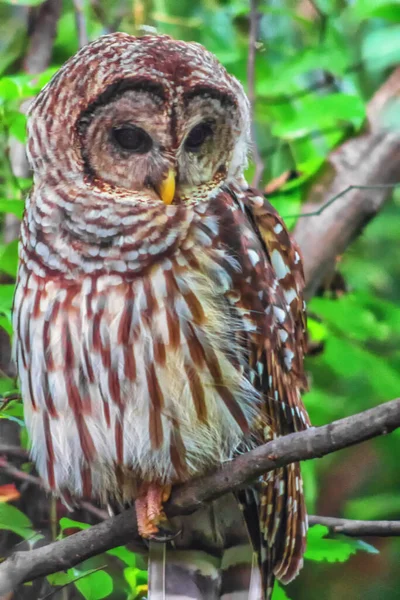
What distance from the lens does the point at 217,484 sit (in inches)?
87.4

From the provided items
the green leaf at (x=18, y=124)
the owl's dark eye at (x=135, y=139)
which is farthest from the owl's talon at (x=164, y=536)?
the green leaf at (x=18, y=124)

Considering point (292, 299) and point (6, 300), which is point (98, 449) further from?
point (292, 299)

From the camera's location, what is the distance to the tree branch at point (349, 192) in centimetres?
358

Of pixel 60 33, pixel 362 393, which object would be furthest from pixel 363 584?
pixel 60 33

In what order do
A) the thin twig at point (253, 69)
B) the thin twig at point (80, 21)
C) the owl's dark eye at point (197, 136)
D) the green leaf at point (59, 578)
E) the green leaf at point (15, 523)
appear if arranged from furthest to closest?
the thin twig at point (80, 21)
the thin twig at point (253, 69)
the owl's dark eye at point (197, 136)
the green leaf at point (59, 578)
the green leaf at point (15, 523)

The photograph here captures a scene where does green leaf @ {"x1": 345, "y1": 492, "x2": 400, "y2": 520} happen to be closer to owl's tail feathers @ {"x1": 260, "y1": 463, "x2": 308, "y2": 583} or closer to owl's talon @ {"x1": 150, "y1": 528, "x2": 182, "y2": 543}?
owl's tail feathers @ {"x1": 260, "y1": 463, "x2": 308, "y2": 583}

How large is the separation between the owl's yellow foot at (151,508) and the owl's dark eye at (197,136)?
82 cm

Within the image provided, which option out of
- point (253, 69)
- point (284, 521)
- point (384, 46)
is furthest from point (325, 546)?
point (253, 69)

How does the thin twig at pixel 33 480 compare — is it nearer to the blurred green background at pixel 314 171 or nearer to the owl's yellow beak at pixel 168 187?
the blurred green background at pixel 314 171

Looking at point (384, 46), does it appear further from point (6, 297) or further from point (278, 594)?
point (278, 594)

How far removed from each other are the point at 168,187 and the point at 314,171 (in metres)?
1.25

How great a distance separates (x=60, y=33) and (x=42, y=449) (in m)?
2.10

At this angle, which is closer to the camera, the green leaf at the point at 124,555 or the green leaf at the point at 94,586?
the green leaf at the point at 94,586

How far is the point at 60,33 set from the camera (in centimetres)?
421
